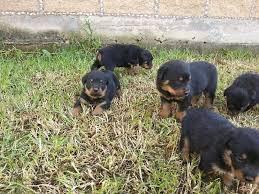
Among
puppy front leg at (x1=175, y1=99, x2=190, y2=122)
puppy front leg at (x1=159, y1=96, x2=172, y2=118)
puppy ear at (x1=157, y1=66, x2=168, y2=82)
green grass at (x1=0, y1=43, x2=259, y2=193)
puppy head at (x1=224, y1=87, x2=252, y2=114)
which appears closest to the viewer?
green grass at (x1=0, y1=43, x2=259, y2=193)

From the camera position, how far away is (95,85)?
5457 mm

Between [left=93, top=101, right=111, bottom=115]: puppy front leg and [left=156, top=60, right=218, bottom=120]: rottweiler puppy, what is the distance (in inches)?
26.1

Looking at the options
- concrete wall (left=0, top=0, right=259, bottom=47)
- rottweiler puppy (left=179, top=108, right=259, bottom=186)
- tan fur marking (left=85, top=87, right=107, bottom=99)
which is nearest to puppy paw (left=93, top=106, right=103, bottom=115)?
tan fur marking (left=85, top=87, right=107, bottom=99)

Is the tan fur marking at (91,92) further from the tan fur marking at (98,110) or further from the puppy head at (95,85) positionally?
the tan fur marking at (98,110)

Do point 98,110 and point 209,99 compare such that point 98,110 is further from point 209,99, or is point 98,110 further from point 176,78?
point 209,99

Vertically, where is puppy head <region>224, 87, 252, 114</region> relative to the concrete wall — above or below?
below

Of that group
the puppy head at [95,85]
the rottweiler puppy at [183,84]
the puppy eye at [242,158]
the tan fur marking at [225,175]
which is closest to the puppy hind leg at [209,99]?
the rottweiler puppy at [183,84]

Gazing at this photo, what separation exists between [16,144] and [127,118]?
137 cm

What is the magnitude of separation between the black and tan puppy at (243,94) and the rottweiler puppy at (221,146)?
1.27 meters

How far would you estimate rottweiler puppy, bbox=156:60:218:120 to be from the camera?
514 centimetres

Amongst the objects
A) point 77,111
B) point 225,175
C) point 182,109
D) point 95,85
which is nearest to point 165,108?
point 182,109

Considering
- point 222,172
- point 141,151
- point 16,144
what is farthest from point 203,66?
point 16,144

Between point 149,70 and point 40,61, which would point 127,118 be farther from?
point 40,61

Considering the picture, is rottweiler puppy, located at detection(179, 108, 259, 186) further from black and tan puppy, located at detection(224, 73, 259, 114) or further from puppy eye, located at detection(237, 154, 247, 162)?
→ black and tan puppy, located at detection(224, 73, 259, 114)
